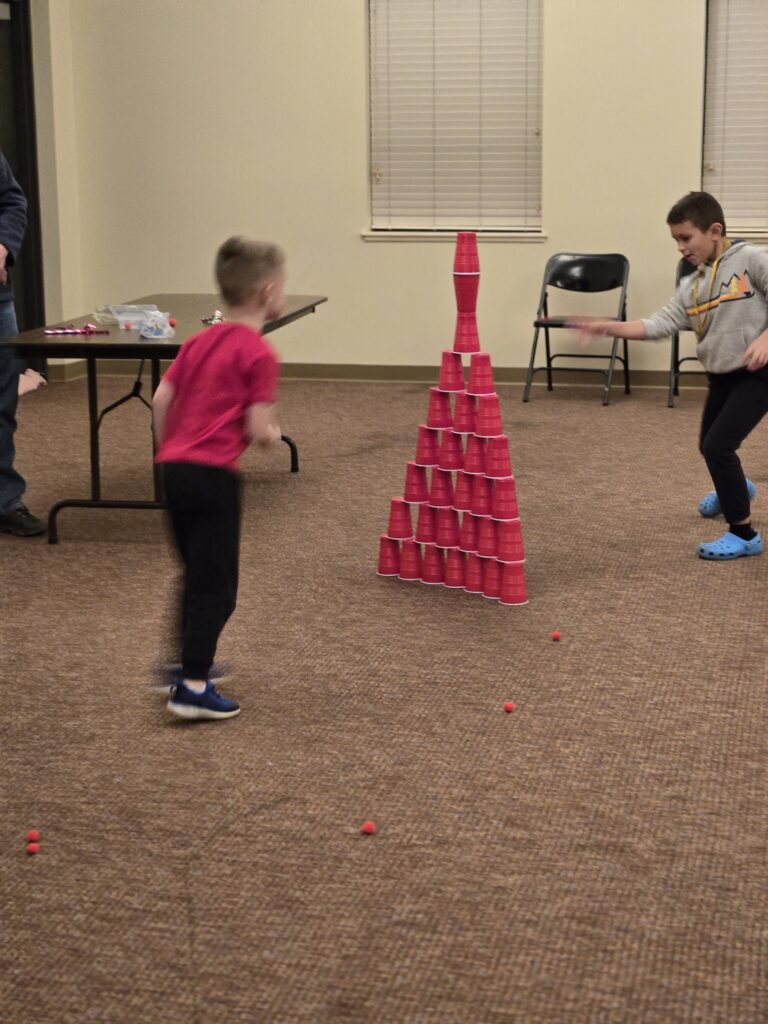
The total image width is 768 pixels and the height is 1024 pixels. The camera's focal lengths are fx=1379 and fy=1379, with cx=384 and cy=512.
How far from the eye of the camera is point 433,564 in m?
4.46

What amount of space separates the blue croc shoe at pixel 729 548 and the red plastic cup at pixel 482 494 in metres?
0.92

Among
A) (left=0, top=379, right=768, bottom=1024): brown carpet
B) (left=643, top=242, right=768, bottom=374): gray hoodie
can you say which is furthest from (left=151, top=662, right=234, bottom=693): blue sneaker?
(left=643, top=242, right=768, bottom=374): gray hoodie

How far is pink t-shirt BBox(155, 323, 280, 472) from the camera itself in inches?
125

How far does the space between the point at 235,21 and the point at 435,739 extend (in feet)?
21.0

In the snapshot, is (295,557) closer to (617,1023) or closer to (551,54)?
(617,1023)

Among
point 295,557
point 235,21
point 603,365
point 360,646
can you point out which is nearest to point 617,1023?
point 360,646

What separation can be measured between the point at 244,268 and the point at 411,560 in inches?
61.3

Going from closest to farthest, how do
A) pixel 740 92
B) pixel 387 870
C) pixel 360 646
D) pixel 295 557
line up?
pixel 387 870 → pixel 360 646 → pixel 295 557 → pixel 740 92

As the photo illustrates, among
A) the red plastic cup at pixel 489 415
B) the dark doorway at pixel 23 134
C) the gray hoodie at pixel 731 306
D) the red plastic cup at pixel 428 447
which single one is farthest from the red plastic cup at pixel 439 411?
the dark doorway at pixel 23 134

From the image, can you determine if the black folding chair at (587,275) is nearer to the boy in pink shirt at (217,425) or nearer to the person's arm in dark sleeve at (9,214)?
the person's arm in dark sleeve at (9,214)

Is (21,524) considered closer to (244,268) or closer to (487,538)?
(487,538)

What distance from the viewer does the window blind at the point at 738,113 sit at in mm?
7934

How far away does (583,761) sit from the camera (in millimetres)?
3104

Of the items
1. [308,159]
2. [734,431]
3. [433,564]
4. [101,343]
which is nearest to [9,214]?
[101,343]
